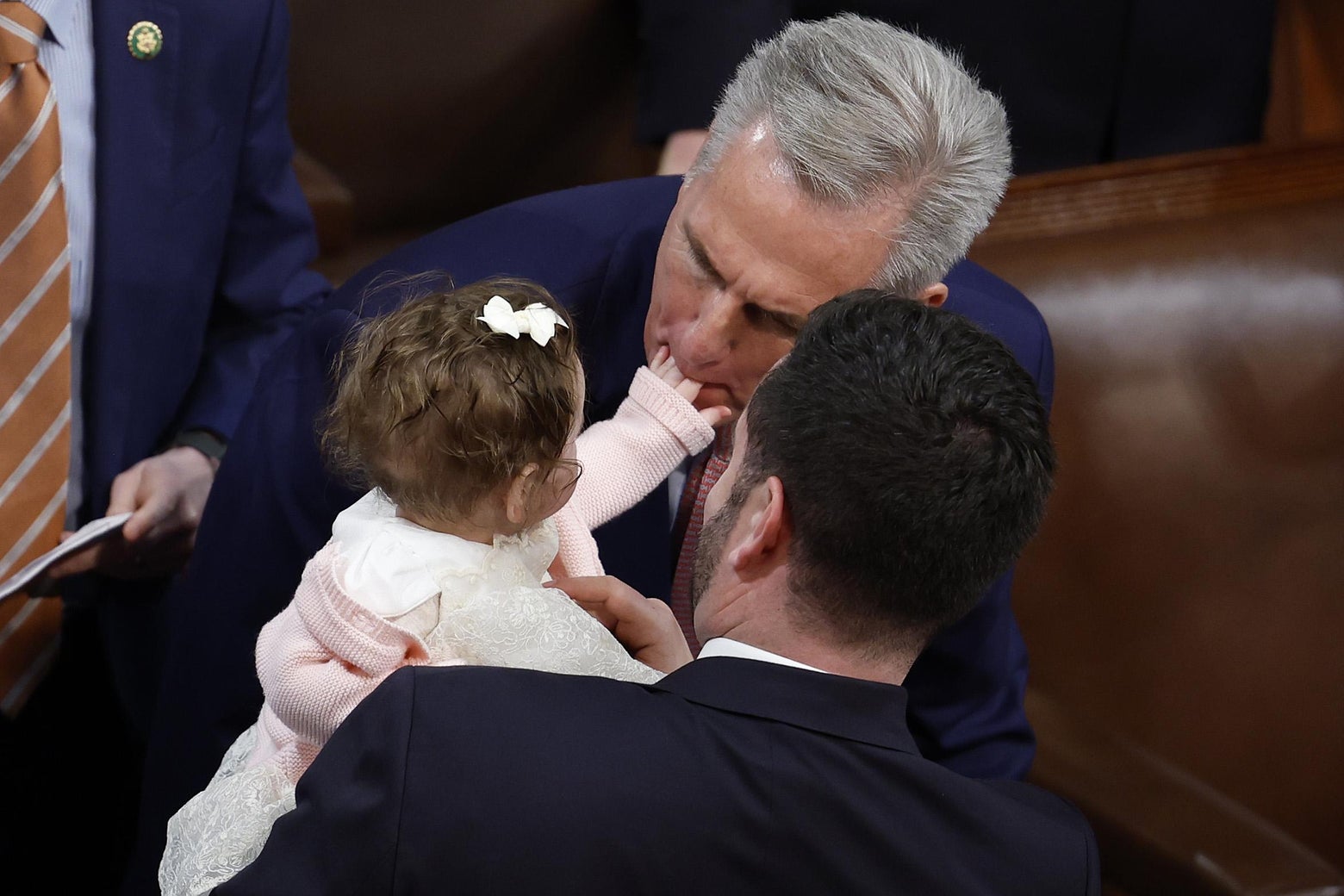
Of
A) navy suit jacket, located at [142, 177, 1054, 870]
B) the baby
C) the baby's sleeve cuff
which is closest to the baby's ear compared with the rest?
Result: the baby

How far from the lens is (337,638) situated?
114 centimetres

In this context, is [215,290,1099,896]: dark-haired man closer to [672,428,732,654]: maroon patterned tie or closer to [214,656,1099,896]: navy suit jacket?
[214,656,1099,896]: navy suit jacket

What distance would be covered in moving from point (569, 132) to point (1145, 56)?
3.93 ft

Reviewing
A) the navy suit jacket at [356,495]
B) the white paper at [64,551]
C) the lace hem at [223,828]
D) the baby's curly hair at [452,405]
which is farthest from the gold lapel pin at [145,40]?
the lace hem at [223,828]

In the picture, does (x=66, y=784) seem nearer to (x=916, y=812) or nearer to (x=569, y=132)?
(x=916, y=812)

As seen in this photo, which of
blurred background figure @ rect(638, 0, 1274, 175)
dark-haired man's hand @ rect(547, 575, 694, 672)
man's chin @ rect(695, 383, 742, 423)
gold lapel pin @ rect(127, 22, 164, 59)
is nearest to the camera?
dark-haired man's hand @ rect(547, 575, 694, 672)

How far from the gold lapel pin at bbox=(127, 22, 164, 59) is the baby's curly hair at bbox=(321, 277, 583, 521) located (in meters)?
0.67

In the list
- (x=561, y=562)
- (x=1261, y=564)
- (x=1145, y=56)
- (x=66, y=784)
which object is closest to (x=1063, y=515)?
(x=1261, y=564)

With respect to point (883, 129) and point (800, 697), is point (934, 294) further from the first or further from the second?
point (800, 697)

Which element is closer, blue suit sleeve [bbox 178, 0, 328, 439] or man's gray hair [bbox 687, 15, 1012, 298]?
man's gray hair [bbox 687, 15, 1012, 298]

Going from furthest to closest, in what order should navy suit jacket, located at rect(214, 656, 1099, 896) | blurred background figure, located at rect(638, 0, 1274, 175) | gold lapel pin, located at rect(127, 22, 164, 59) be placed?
blurred background figure, located at rect(638, 0, 1274, 175), gold lapel pin, located at rect(127, 22, 164, 59), navy suit jacket, located at rect(214, 656, 1099, 896)

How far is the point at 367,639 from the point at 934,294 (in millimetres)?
762

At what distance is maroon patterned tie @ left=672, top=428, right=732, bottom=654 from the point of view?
64.7 inches

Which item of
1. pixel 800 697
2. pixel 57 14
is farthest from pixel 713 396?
pixel 57 14
